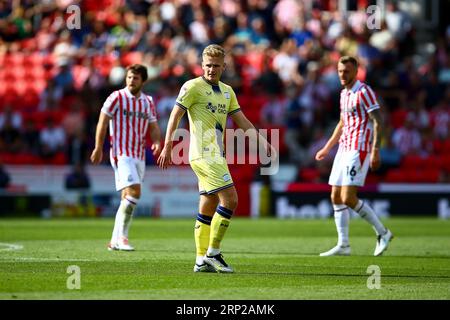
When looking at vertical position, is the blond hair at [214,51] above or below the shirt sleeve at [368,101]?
above

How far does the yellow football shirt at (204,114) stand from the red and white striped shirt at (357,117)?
3.08 m

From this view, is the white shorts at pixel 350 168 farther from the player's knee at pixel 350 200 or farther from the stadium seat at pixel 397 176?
the stadium seat at pixel 397 176

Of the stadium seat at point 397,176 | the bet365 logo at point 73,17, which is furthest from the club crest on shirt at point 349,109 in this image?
the bet365 logo at point 73,17

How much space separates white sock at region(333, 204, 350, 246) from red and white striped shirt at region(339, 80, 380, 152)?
827 millimetres

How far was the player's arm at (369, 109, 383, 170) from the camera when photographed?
12656mm

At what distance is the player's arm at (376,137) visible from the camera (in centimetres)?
1266

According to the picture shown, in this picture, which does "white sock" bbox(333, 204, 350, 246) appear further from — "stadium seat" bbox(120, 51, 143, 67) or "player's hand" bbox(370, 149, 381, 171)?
"stadium seat" bbox(120, 51, 143, 67)

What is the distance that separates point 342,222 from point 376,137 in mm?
1277

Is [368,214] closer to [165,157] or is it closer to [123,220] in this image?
[123,220]

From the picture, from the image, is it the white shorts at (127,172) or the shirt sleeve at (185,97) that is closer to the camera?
the shirt sleeve at (185,97)

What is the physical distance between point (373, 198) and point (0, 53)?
1136 cm

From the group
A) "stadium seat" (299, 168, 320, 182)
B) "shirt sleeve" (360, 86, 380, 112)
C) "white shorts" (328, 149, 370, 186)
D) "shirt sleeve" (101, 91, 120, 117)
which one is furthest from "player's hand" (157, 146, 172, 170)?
"stadium seat" (299, 168, 320, 182)

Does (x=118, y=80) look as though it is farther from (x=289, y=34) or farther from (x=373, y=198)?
(x=373, y=198)

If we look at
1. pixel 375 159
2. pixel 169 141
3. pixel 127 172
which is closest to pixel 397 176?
pixel 375 159
